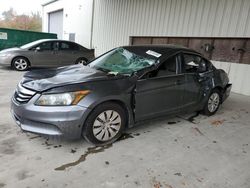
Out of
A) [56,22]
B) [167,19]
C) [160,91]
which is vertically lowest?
[160,91]

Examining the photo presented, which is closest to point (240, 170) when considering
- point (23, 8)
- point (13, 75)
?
point (13, 75)

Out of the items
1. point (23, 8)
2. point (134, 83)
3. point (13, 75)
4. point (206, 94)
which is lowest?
point (13, 75)

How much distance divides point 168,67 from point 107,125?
137cm

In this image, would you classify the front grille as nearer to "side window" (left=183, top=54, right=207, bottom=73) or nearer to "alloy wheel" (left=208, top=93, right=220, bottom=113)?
"side window" (left=183, top=54, right=207, bottom=73)

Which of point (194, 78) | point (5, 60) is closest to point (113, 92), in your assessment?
point (194, 78)

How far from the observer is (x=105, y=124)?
2852 millimetres

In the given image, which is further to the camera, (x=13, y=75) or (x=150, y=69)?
(x=13, y=75)

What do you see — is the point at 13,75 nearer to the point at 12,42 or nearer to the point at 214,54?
the point at 12,42

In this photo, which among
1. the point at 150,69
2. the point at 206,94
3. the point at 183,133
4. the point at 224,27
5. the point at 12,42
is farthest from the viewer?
the point at 12,42

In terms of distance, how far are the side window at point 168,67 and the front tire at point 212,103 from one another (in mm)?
1194

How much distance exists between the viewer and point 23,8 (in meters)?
34.9

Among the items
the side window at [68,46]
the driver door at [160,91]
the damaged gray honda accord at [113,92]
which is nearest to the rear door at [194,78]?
the damaged gray honda accord at [113,92]

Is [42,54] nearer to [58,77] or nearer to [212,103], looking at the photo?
[58,77]

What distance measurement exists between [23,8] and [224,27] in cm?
3594
